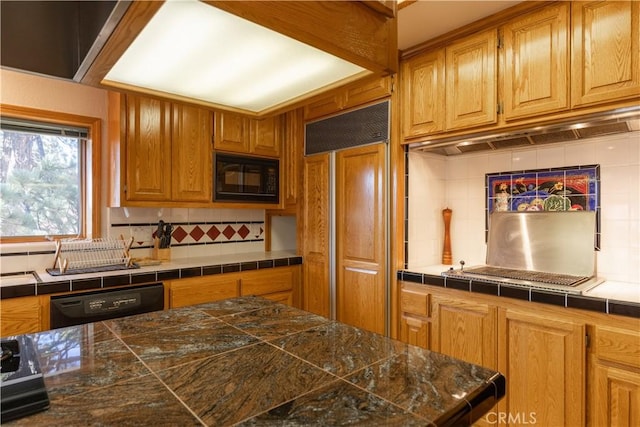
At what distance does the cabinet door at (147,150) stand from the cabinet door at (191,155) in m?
0.05

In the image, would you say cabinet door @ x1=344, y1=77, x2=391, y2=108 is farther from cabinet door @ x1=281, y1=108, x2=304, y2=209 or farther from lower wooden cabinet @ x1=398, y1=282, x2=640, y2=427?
lower wooden cabinet @ x1=398, y1=282, x2=640, y2=427

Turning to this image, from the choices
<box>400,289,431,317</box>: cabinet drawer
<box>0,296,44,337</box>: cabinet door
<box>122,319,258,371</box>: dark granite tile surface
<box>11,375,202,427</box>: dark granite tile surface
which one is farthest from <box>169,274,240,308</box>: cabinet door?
<box>11,375,202,427</box>: dark granite tile surface

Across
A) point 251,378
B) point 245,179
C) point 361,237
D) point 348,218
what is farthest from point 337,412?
point 245,179

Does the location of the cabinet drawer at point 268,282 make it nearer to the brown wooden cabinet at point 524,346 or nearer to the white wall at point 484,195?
the white wall at point 484,195

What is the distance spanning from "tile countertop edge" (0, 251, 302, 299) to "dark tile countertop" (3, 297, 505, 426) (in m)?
1.04

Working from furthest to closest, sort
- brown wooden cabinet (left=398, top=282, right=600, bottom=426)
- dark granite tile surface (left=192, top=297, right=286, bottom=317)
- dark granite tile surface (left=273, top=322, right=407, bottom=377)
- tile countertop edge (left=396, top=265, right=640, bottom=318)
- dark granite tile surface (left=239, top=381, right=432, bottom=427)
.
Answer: brown wooden cabinet (left=398, top=282, right=600, bottom=426), tile countertop edge (left=396, top=265, right=640, bottom=318), dark granite tile surface (left=192, top=297, right=286, bottom=317), dark granite tile surface (left=273, top=322, right=407, bottom=377), dark granite tile surface (left=239, top=381, right=432, bottom=427)

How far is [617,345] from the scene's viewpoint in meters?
1.57

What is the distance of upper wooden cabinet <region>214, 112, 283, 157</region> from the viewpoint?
2943 millimetres

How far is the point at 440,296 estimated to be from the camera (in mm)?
2193

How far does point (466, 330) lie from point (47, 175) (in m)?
2.89

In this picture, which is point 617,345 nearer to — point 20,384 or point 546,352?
point 546,352

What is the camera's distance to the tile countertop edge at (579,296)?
157 cm

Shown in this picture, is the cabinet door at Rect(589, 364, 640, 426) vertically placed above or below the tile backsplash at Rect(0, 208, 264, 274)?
below

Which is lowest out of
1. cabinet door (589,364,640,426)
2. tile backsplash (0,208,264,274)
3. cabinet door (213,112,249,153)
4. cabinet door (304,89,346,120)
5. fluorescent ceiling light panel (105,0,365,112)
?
cabinet door (589,364,640,426)
